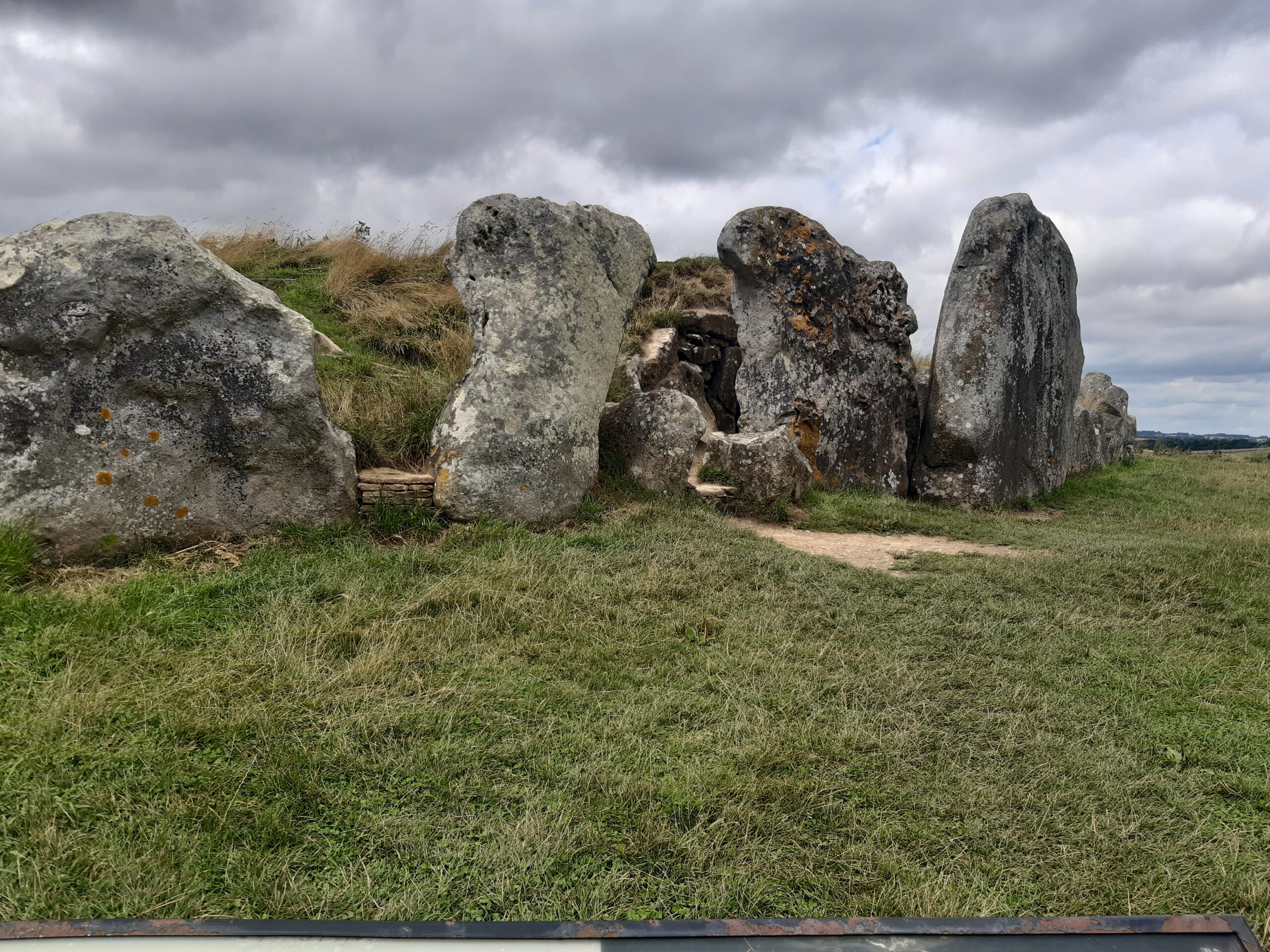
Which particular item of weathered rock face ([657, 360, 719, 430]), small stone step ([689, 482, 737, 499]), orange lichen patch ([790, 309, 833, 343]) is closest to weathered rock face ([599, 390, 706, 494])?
small stone step ([689, 482, 737, 499])

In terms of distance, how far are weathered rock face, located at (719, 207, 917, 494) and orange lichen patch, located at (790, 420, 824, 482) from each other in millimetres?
12

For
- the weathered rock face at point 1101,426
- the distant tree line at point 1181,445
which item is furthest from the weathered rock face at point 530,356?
the distant tree line at point 1181,445

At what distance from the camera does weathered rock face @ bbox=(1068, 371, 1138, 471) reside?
12.6 meters

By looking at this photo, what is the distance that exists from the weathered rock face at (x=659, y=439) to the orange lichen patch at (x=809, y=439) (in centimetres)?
160

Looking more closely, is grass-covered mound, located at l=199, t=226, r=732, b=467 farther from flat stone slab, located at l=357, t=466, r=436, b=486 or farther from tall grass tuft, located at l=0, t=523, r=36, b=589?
tall grass tuft, located at l=0, t=523, r=36, b=589

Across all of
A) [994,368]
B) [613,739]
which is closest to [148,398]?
[613,739]

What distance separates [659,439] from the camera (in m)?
7.56

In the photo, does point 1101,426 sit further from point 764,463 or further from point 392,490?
point 392,490

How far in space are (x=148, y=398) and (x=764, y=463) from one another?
17.6 ft

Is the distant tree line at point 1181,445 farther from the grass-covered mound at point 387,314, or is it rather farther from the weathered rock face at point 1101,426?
the grass-covered mound at point 387,314

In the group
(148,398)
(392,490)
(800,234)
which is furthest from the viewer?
(800,234)

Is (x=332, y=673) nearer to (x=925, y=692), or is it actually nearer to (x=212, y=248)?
(x=925, y=692)

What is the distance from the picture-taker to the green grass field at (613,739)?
2.35m

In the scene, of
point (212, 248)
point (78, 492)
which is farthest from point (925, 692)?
point (212, 248)
